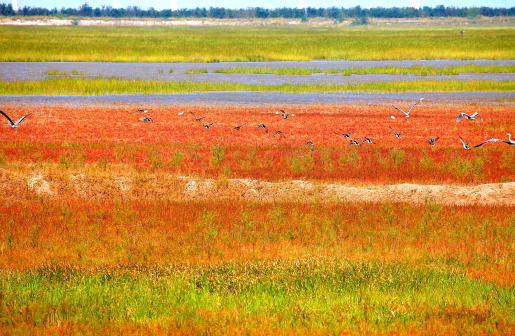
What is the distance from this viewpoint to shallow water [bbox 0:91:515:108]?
117 ft

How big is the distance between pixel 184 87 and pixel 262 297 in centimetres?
3636

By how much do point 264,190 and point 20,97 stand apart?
27.8 m

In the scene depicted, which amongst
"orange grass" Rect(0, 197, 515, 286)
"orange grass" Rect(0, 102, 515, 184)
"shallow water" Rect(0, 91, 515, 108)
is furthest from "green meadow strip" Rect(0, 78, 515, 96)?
"orange grass" Rect(0, 197, 515, 286)

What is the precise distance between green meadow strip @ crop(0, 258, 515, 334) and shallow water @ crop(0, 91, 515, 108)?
26.7 m

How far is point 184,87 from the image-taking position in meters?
42.8

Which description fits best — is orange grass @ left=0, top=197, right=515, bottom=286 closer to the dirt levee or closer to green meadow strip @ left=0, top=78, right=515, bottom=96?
the dirt levee

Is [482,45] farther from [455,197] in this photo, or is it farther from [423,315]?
[423,315]

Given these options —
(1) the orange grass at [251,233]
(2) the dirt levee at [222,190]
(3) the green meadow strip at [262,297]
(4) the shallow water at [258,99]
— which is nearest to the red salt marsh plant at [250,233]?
(1) the orange grass at [251,233]

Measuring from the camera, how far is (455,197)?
14812 millimetres

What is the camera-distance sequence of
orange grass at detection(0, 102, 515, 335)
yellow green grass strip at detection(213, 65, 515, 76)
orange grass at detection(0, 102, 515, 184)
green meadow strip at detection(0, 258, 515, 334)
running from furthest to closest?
yellow green grass strip at detection(213, 65, 515, 76) → orange grass at detection(0, 102, 515, 184) → orange grass at detection(0, 102, 515, 335) → green meadow strip at detection(0, 258, 515, 334)

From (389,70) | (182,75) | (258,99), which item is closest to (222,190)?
(258,99)

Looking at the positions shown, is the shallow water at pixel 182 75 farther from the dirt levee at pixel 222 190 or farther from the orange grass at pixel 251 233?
the orange grass at pixel 251 233

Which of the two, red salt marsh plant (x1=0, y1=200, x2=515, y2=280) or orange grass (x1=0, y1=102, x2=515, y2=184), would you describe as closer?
red salt marsh plant (x1=0, y1=200, x2=515, y2=280)

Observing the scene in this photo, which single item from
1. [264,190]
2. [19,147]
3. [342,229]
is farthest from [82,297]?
[19,147]
